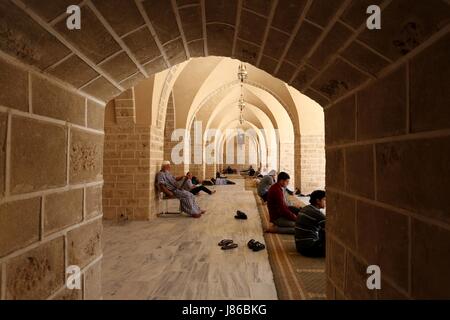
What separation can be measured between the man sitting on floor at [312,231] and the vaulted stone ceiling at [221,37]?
2.44 metres

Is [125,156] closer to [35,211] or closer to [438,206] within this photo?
[35,211]

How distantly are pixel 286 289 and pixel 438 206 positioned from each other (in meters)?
2.31

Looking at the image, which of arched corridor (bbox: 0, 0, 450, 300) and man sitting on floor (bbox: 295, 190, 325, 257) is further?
man sitting on floor (bbox: 295, 190, 325, 257)

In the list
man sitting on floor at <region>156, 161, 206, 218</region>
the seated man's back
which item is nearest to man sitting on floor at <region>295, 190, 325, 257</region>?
the seated man's back

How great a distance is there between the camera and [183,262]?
364 cm

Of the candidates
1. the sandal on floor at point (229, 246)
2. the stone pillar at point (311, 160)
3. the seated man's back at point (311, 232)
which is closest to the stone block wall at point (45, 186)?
the sandal on floor at point (229, 246)

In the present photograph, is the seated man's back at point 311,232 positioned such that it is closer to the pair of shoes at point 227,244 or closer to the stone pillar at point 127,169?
the pair of shoes at point 227,244

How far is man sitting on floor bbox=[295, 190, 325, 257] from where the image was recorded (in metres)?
3.81

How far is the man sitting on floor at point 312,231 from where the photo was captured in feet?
12.5

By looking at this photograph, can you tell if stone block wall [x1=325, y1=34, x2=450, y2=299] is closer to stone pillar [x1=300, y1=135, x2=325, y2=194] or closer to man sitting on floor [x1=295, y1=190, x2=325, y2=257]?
man sitting on floor [x1=295, y1=190, x2=325, y2=257]

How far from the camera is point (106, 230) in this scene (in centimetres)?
542

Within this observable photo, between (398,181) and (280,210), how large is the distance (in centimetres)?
430

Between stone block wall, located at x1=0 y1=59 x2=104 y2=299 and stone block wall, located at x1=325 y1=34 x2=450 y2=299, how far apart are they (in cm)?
143

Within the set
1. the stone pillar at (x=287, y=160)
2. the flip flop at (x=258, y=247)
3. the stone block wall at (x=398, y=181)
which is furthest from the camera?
the stone pillar at (x=287, y=160)
